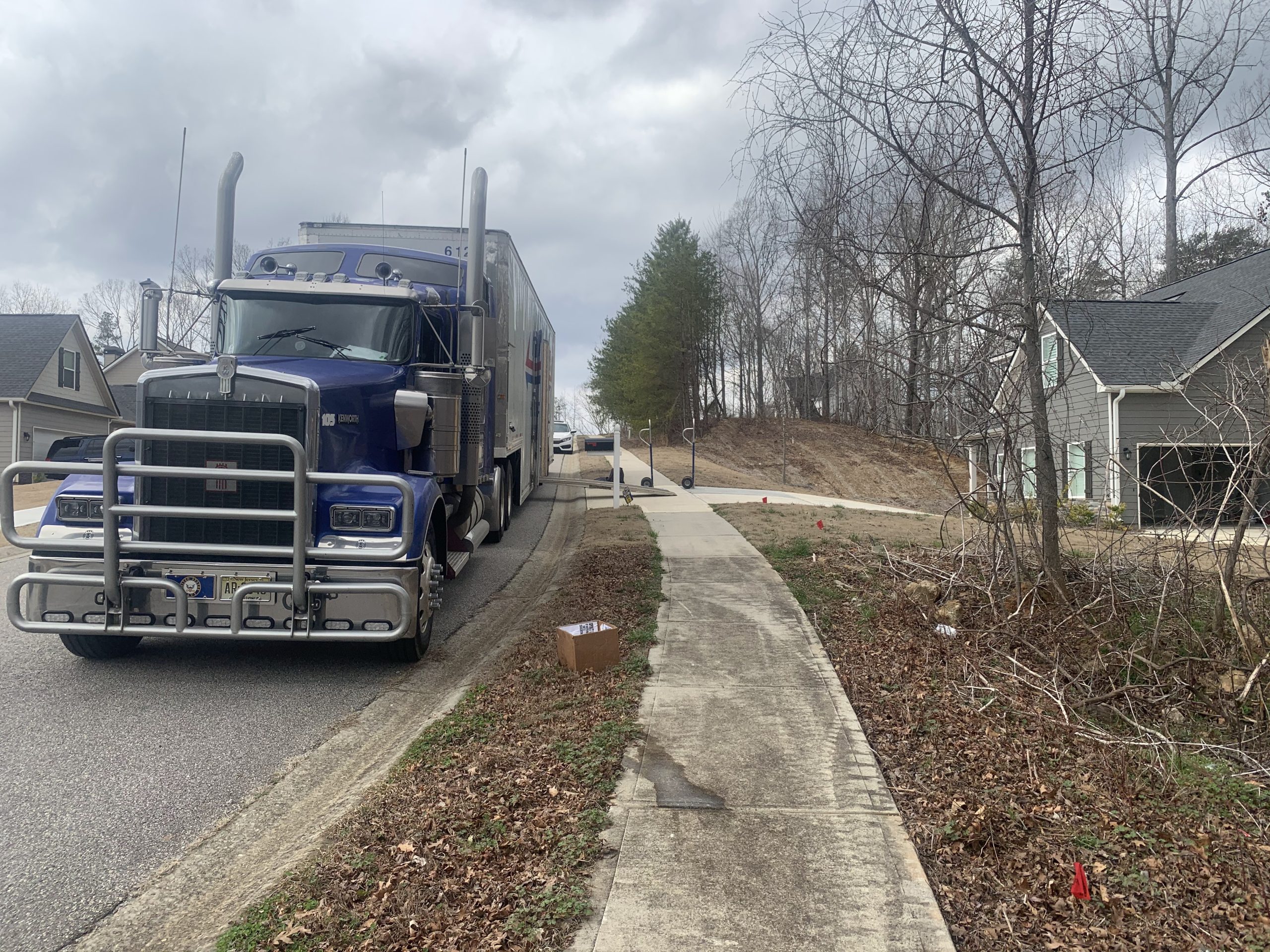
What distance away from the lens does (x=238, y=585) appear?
5.10 meters

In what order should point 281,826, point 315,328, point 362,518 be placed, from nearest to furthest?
point 281,826 < point 362,518 < point 315,328

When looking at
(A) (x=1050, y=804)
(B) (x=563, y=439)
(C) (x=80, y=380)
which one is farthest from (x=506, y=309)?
(B) (x=563, y=439)

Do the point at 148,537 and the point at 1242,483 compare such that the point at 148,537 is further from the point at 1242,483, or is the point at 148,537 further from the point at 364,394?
the point at 1242,483

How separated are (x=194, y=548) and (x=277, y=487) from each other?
1.97ft

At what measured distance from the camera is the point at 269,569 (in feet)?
16.8

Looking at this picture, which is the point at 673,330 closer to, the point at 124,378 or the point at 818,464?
the point at 818,464

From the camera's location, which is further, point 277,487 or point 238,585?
point 277,487

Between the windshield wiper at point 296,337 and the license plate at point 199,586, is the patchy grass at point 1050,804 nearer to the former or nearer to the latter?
the license plate at point 199,586

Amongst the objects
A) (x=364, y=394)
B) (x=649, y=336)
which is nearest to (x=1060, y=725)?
(x=364, y=394)

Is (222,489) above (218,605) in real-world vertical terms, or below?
above

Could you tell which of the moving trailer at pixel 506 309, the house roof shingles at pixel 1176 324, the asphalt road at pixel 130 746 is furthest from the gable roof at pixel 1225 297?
the asphalt road at pixel 130 746

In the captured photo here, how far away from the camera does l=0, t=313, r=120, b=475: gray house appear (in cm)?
2652

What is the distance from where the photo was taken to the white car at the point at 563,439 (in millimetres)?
38812

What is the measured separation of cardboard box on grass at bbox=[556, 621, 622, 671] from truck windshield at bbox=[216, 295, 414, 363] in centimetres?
273
